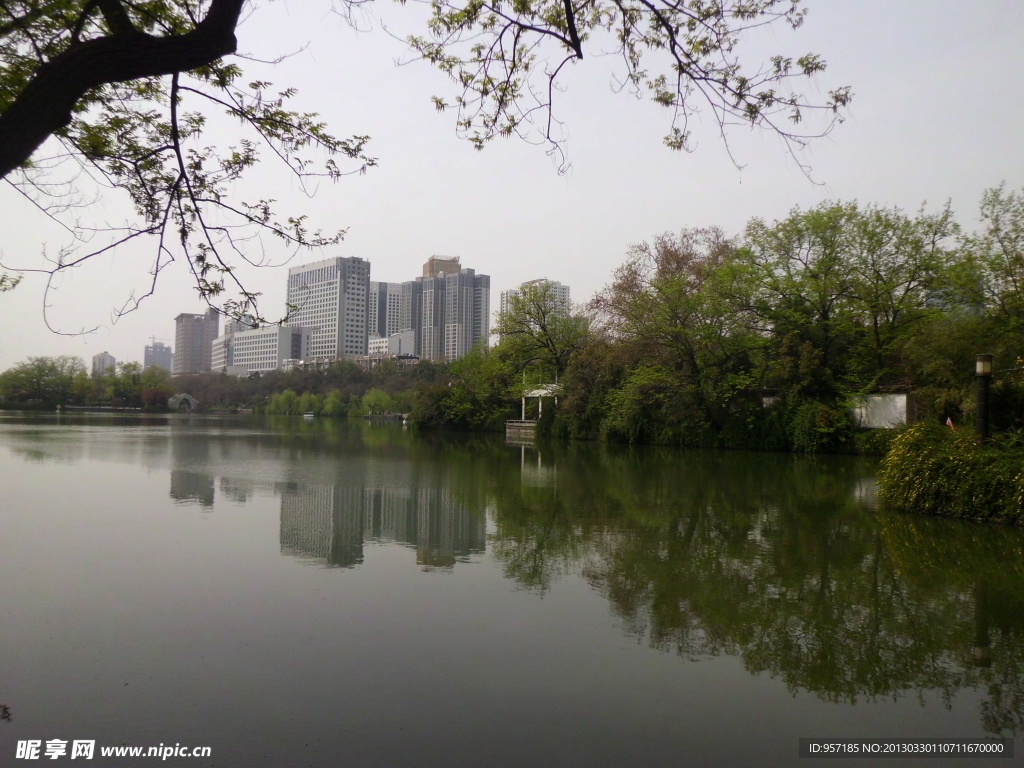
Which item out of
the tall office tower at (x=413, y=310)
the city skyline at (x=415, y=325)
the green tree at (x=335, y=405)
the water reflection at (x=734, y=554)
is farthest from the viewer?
the tall office tower at (x=413, y=310)

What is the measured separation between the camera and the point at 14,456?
18703 millimetres

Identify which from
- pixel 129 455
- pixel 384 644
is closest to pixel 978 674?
pixel 384 644

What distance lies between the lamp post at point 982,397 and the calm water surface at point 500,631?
1.71 m

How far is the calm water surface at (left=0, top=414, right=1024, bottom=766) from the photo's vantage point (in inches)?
142

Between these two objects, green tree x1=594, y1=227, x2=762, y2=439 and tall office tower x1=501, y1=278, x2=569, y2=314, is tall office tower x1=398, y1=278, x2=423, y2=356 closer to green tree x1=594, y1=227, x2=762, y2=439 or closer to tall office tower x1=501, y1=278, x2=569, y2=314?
tall office tower x1=501, y1=278, x2=569, y2=314

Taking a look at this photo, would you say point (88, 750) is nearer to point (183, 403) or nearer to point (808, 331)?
point (808, 331)

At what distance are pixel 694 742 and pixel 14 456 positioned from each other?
20.9 m

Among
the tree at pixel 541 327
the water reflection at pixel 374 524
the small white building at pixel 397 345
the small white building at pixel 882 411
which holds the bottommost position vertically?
the water reflection at pixel 374 524

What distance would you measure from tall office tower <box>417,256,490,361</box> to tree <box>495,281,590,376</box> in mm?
62696

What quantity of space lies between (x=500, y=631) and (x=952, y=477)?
8.05 metres

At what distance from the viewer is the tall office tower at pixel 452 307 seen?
339 ft

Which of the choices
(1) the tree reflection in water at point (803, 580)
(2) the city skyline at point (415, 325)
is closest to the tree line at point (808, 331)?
(1) the tree reflection in water at point (803, 580)

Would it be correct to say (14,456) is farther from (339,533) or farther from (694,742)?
(694,742)

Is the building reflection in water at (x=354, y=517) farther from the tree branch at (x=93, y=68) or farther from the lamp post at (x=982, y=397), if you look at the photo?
the lamp post at (x=982, y=397)
